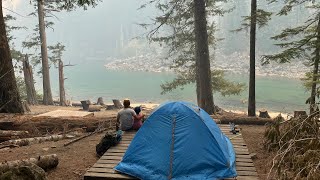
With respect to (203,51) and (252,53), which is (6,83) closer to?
(203,51)

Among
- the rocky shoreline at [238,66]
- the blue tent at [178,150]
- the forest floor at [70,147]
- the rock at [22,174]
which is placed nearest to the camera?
the rock at [22,174]

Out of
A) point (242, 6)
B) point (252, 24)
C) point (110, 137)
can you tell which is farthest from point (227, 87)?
point (242, 6)

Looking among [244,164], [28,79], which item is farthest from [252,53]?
[28,79]

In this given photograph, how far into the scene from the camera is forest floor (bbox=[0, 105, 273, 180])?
6907 mm

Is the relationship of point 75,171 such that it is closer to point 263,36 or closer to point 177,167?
point 177,167

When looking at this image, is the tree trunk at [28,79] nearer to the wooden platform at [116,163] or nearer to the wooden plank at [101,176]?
the wooden platform at [116,163]

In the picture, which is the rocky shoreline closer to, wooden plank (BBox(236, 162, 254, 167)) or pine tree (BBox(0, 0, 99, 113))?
pine tree (BBox(0, 0, 99, 113))

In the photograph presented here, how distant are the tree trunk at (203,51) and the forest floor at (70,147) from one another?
4.36 m

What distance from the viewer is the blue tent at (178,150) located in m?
5.94

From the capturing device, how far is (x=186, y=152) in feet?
20.0

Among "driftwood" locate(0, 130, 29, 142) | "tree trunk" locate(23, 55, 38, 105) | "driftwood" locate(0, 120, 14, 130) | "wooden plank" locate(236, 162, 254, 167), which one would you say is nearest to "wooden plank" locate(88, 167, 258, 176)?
"wooden plank" locate(236, 162, 254, 167)

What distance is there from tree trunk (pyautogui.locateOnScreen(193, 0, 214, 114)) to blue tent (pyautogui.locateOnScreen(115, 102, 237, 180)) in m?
9.07

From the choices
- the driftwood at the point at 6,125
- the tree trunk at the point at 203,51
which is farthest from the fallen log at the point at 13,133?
the tree trunk at the point at 203,51

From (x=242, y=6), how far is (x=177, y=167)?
387 feet
